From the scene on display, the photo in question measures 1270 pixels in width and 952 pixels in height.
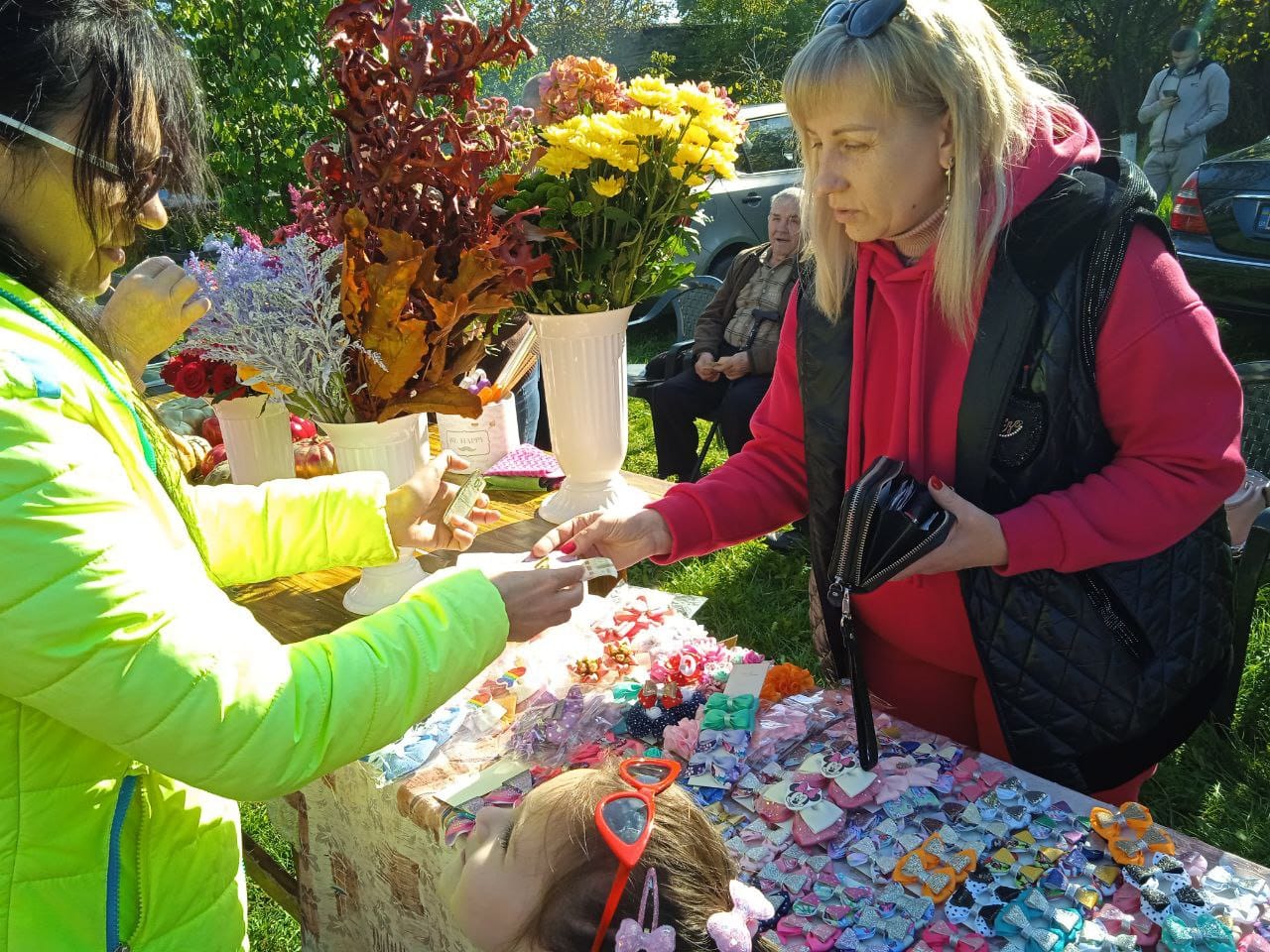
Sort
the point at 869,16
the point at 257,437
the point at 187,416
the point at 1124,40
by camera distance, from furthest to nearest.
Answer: the point at 1124,40
the point at 187,416
the point at 257,437
the point at 869,16

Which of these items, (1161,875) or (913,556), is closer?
(1161,875)

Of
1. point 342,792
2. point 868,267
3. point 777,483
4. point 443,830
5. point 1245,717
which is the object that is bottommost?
point 1245,717

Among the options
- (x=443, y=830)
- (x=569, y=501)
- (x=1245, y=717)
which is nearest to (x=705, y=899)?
(x=443, y=830)

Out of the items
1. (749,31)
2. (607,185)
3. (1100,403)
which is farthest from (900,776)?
(749,31)

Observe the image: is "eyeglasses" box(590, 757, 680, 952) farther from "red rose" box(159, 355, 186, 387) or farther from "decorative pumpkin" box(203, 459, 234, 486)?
"decorative pumpkin" box(203, 459, 234, 486)

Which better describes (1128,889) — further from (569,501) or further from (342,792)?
(569,501)

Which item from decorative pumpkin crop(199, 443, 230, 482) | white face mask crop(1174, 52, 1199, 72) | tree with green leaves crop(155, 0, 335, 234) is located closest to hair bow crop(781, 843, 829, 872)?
decorative pumpkin crop(199, 443, 230, 482)

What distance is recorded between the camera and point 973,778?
1.31 meters

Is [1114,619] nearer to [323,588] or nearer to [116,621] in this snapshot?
[116,621]

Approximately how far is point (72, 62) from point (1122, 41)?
1600cm

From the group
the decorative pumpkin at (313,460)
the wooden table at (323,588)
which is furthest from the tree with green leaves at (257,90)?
the wooden table at (323,588)

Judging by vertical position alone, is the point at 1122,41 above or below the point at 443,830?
above

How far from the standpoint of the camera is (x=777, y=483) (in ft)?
6.00

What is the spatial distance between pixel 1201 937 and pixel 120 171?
4.75ft
